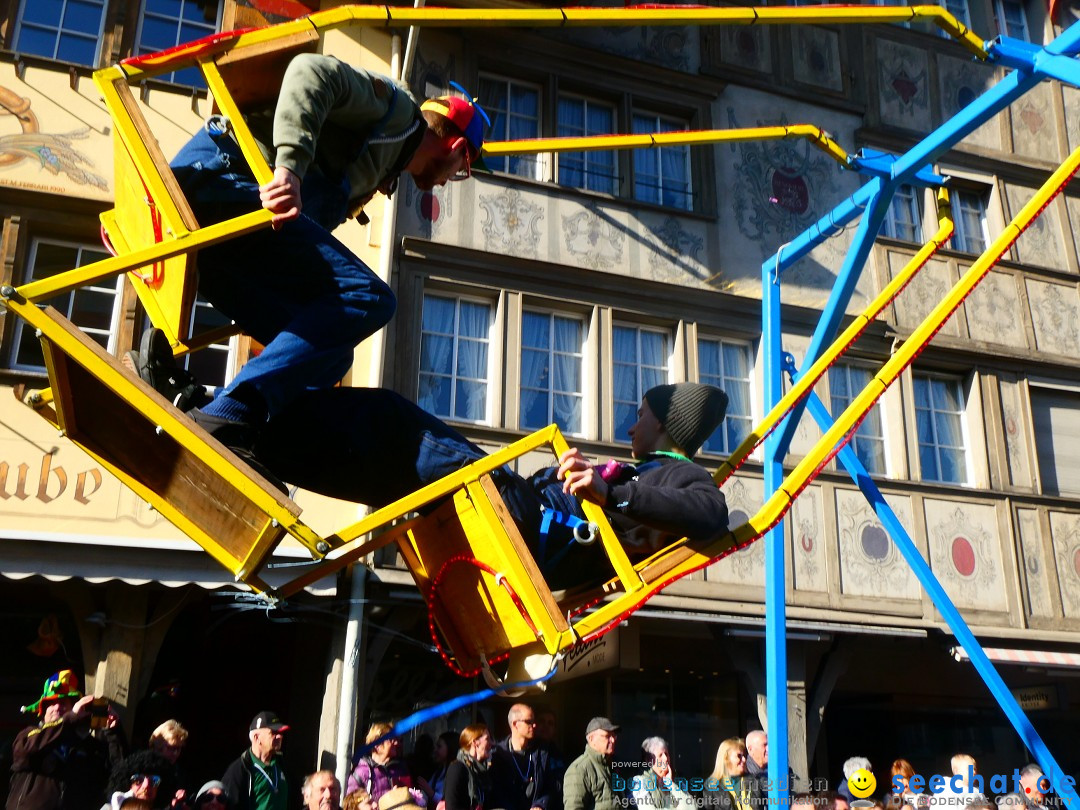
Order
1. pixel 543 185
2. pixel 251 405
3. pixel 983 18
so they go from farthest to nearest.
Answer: pixel 983 18
pixel 543 185
pixel 251 405

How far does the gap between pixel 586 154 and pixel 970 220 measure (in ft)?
15.0

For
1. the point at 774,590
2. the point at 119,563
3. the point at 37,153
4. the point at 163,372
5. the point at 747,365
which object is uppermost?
the point at 37,153

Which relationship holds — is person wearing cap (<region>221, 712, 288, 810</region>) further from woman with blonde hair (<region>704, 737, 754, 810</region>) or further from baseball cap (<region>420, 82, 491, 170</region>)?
baseball cap (<region>420, 82, 491, 170</region>)

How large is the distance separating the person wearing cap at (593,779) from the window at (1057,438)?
683 centimetres

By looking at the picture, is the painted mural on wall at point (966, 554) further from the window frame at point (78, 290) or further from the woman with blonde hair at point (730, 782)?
the window frame at point (78, 290)

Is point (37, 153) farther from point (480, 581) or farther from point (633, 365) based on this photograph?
point (480, 581)

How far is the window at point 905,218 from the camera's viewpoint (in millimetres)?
12375

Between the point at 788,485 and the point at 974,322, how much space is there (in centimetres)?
895

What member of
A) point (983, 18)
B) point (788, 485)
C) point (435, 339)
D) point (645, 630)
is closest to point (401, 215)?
point (435, 339)

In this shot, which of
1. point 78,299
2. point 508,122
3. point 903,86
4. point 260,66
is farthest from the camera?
point 903,86

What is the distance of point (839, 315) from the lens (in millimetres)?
6168

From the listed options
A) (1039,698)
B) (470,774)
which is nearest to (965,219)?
(1039,698)

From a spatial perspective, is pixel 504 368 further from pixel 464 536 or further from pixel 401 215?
pixel 464 536

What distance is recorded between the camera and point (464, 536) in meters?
3.38
